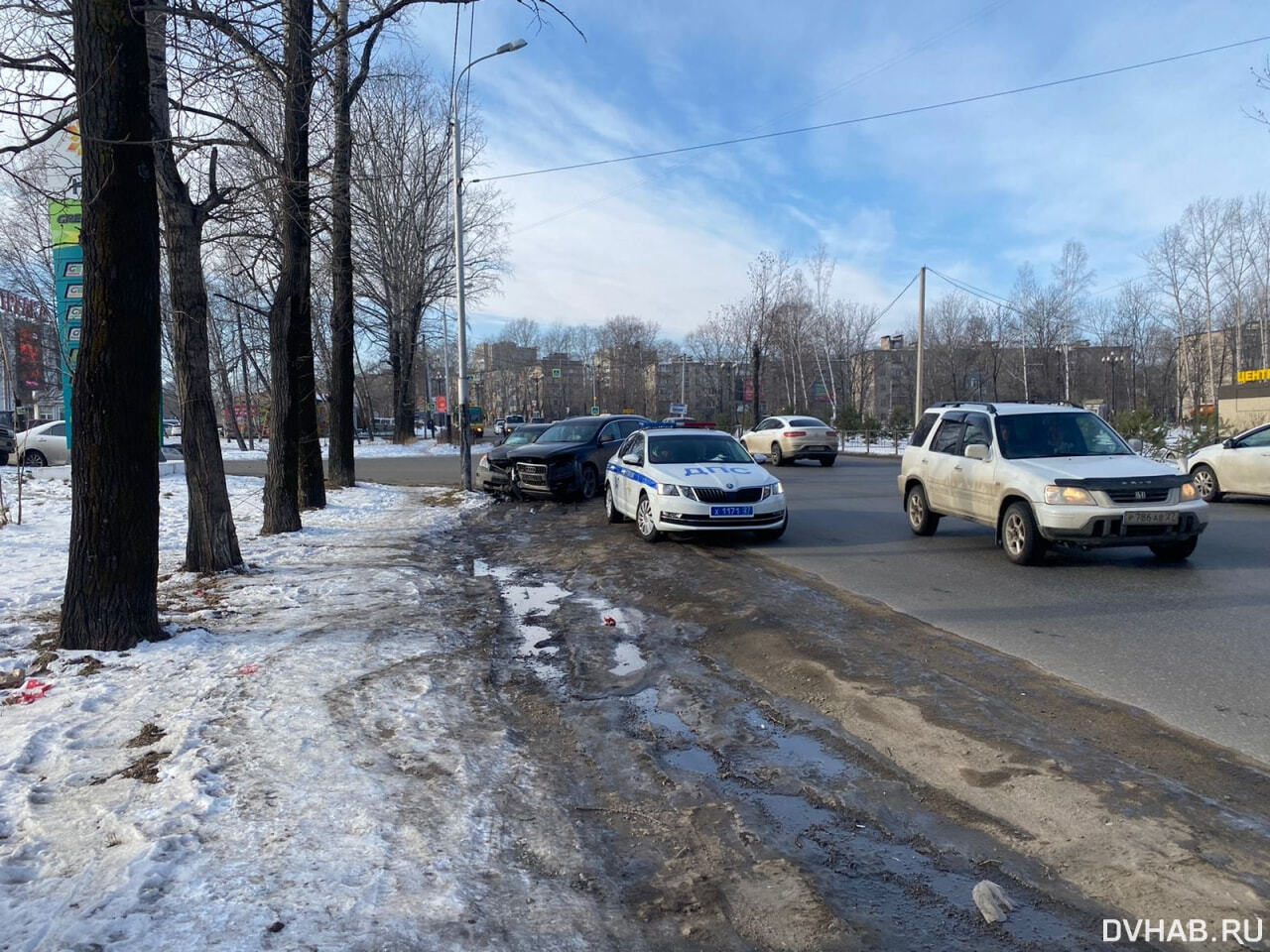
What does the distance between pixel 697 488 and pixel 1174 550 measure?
5307 mm

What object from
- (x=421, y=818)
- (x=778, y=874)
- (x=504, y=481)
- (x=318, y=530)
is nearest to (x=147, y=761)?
(x=421, y=818)

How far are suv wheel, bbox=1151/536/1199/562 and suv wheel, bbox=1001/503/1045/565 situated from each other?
47.8 inches

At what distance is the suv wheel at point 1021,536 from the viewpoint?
8.73m

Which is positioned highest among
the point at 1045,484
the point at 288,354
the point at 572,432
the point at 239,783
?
the point at 288,354

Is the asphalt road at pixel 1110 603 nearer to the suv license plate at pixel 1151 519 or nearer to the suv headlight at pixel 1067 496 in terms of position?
the suv license plate at pixel 1151 519

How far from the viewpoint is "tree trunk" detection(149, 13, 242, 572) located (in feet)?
28.1

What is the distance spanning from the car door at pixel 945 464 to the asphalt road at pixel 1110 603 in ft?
1.79

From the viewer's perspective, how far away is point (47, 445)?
82.2 ft

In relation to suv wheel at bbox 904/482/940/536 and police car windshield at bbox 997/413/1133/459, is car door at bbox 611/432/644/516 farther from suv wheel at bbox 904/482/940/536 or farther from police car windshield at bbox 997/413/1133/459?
police car windshield at bbox 997/413/1133/459

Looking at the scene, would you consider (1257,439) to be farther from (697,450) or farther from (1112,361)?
(1112,361)

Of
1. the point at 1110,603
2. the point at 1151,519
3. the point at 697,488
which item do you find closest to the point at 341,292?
the point at 697,488

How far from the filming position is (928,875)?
3.09m

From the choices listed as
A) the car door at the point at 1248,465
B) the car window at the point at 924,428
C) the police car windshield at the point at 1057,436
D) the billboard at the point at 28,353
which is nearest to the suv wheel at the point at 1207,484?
the car door at the point at 1248,465

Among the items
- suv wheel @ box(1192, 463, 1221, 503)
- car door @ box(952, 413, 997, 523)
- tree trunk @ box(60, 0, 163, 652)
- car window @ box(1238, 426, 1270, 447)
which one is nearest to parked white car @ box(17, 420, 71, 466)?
tree trunk @ box(60, 0, 163, 652)
